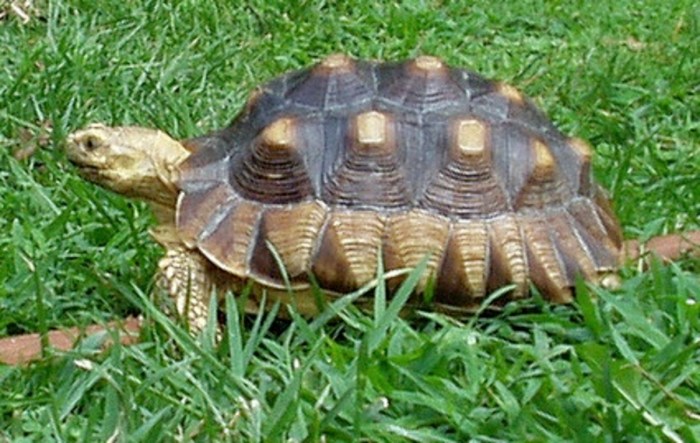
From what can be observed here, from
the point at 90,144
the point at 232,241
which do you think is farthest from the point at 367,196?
the point at 90,144

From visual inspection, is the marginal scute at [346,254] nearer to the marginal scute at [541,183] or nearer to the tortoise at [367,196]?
the tortoise at [367,196]

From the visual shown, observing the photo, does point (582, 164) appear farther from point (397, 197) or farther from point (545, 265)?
point (397, 197)

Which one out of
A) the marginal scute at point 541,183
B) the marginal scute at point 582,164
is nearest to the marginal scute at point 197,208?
the marginal scute at point 541,183

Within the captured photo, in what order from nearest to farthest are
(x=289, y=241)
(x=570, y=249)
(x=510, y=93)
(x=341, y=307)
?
(x=341, y=307), (x=289, y=241), (x=570, y=249), (x=510, y=93)

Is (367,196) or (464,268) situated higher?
(367,196)

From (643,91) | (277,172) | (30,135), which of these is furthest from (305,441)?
(643,91)

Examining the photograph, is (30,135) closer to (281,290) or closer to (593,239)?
(281,290)
